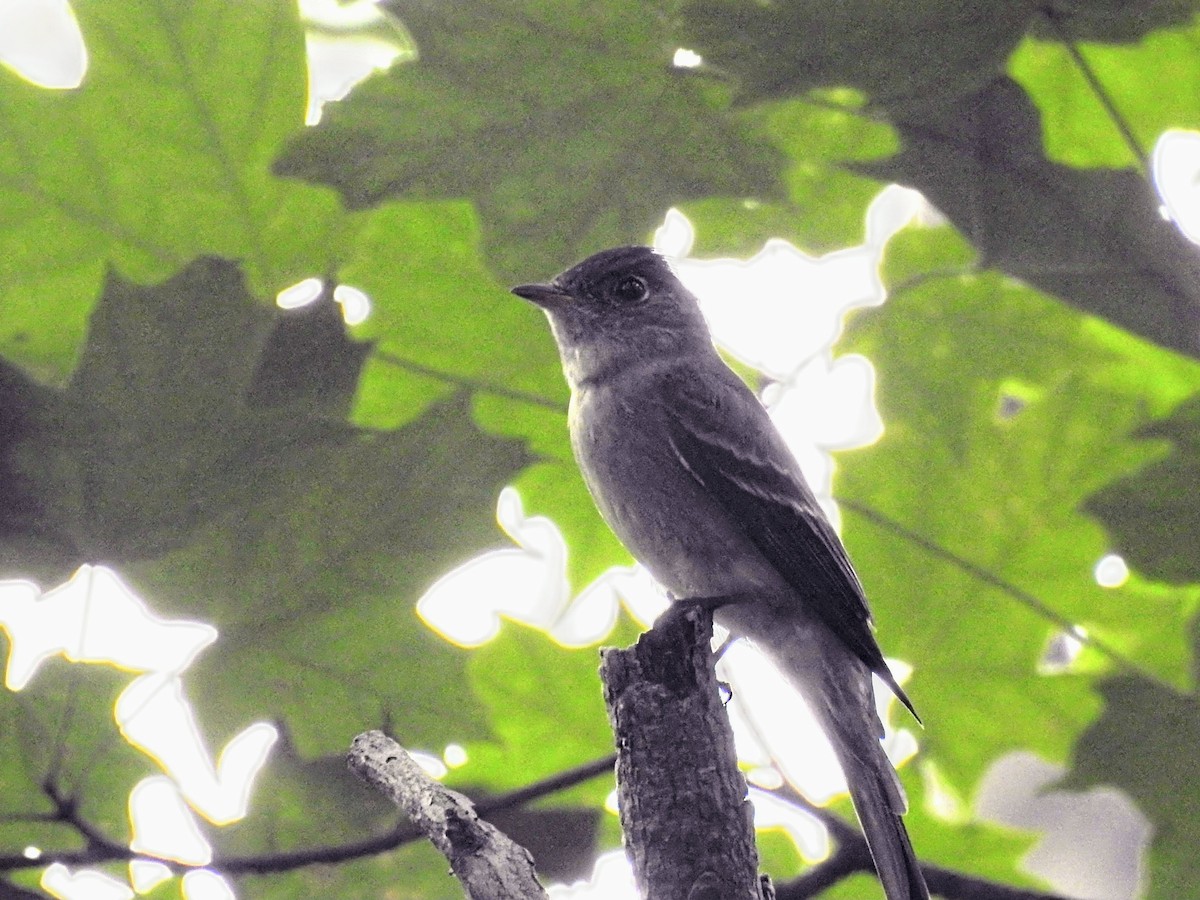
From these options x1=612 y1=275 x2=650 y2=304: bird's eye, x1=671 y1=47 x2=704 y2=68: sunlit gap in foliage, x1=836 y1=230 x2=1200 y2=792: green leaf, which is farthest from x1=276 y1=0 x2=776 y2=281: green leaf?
x1=612 y1=275 x2=650 y2=304: bird's eye

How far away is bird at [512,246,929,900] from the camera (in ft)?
7.27

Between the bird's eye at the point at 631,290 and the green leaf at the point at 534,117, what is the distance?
0.62m

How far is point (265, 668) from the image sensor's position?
198cm

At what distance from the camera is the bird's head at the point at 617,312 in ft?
7.97

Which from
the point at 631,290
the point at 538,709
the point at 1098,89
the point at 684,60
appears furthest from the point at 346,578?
the point at 1098,89

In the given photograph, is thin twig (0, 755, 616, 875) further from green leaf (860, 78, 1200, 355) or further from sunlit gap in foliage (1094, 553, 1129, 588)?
green leaf (860, 78, 1200, 355)

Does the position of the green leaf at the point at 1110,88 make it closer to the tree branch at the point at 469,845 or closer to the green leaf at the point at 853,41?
the green leaf at the point at 853,41

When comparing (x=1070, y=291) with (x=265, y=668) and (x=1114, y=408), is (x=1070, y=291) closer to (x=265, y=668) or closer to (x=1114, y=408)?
(x=1114, y=408)

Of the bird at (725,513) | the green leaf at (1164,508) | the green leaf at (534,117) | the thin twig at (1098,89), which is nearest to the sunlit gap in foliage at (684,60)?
the green leaf at (534,117)

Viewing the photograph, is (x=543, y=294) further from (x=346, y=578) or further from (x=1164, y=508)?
(x=1164, y=508)

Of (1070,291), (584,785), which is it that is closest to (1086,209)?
(1070,291)

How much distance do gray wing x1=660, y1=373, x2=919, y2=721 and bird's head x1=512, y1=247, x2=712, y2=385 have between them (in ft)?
0.62

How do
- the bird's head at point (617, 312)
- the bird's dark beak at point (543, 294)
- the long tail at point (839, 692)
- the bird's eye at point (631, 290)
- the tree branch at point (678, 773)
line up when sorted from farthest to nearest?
the bird's eye at point (631, 290)
the bird's head at point (617, 312)
the bird's dark beak at point (543, 294)
the long tail at point (839, 692)
the tree branch at point (678, 773)

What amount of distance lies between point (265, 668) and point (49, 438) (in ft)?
1.55
